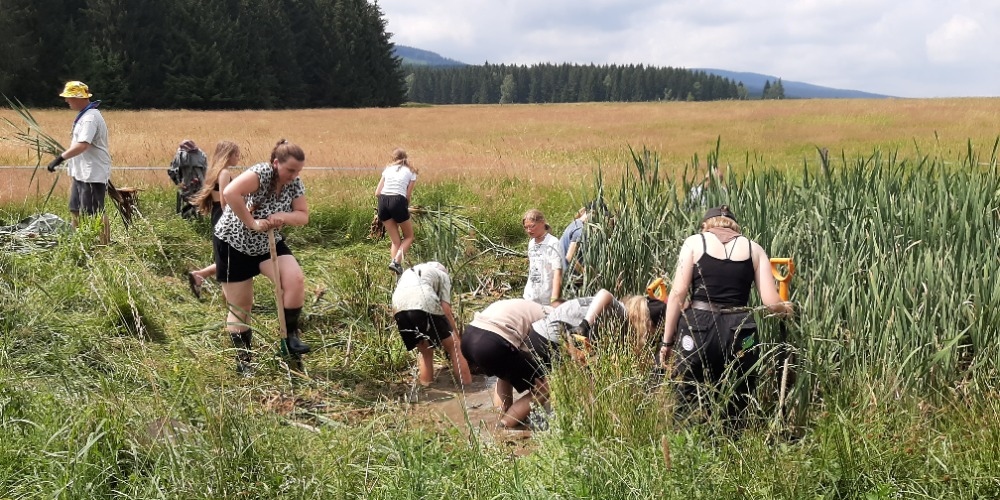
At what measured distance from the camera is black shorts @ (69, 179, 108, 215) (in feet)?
22.3

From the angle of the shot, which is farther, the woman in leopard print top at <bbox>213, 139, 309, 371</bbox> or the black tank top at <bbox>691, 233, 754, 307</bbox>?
the woman in leopard print top at <bbox>213, 139, 309, 371</bbox>

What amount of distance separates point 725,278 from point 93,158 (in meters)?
5.26

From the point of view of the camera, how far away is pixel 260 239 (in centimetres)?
466

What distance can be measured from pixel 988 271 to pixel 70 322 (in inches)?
183

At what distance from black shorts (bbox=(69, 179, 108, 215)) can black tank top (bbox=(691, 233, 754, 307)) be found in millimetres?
5154

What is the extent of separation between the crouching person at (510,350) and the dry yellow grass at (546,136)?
5.34m

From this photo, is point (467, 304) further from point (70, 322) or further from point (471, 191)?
point (471, 191)

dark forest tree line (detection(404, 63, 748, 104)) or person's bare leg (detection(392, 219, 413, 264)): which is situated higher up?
dark forest tree line (detection(404, 63, 748, 104))

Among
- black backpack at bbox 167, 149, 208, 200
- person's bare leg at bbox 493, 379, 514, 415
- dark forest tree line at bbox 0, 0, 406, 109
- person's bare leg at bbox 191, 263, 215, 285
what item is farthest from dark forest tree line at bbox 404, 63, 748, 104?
person's bare leg at bbox 493, 379, 514, 415

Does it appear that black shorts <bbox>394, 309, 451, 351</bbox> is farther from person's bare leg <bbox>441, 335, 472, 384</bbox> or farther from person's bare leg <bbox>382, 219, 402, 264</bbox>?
person's bare leg <bbox>382, 219, 402, 264</bbox>

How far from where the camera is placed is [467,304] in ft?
21.2

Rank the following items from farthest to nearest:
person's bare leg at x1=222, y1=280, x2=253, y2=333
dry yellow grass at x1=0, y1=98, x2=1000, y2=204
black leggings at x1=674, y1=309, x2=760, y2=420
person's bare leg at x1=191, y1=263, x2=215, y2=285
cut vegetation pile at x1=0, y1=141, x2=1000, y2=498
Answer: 1. dry yellow grass at x1=0, y1=98, x2=1000, y2=204
2. person's bare leg at x1=191, y1=263, x2=215, y2=285
3. person's bare leg at x1=222, y1=280, x2=253, y2=333
4. black leggings at x1=674, y1=309, x2=760, y2=420
5. cut vegetation pile at x1=0, y1=141, x2=1000, y2=498

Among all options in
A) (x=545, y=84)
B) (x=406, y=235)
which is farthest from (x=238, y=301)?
(x=545, y=84)

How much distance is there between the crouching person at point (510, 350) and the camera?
4.13 metres
